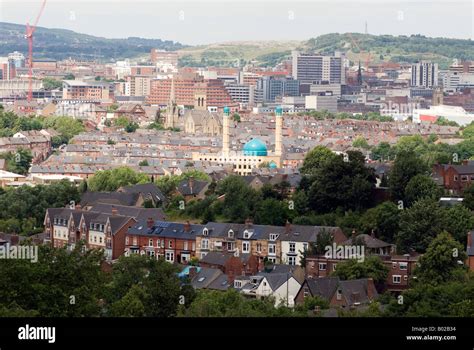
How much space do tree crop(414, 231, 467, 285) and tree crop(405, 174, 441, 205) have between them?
4.37 m

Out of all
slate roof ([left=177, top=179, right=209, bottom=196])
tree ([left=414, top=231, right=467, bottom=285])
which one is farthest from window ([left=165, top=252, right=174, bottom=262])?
slate roof ([left=177, top=179, right=209, bottom=196])

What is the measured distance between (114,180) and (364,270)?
51.0 feet

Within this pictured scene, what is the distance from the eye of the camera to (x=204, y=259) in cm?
2262

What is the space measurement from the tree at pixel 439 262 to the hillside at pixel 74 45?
3508 cm

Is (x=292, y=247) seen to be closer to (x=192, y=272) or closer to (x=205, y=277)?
(x=192, y=272)

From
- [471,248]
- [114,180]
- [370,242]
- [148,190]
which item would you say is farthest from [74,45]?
[471,248]

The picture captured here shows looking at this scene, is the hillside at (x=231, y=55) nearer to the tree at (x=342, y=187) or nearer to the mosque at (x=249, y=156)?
the mosque at (x=249, y=156)

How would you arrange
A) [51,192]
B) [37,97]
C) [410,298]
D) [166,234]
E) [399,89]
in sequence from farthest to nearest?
[399,89], [37,97], [51,192], [166,234], [410,298]

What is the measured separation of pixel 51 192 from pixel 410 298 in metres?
14.2

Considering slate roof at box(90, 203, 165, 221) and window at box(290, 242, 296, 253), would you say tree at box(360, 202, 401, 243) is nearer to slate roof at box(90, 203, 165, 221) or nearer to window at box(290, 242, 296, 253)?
window at box(290, 242, 296, 253)

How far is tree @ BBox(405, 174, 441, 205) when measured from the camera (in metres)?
24.3

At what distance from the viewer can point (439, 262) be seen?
19.5m

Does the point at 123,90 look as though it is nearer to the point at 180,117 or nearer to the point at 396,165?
the point at 180,117
